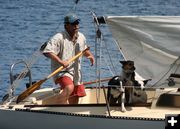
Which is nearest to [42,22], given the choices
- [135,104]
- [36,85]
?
[36,85]

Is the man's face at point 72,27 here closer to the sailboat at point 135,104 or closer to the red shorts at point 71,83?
the sailboat at point 135,104

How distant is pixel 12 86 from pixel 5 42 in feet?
59.5

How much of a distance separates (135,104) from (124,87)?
462 mm

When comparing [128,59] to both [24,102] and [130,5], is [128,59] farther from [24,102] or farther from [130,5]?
[130,5]

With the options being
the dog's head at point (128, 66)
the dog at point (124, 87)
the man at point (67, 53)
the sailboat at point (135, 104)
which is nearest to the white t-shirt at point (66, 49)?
the man at point (67, 53)

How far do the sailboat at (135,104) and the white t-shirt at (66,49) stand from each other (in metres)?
0.48

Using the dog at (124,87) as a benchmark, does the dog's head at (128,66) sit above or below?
above

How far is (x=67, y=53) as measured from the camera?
47.4 ft

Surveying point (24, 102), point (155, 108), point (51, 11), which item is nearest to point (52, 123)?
point (24, 102)

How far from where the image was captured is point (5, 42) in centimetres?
3312

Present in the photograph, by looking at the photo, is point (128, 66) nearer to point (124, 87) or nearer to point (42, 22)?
point (124, 87)

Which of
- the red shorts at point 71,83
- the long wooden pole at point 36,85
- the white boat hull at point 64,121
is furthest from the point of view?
the red shorts at point 71,83

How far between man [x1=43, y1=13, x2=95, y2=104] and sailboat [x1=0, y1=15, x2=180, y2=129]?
343 mm

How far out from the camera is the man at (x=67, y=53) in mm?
14250
